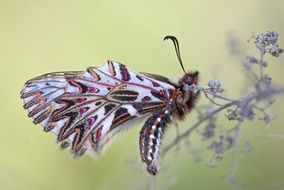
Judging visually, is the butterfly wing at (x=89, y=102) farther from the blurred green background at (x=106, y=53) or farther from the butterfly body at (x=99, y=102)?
the blurred green background at (x=106, y=53)

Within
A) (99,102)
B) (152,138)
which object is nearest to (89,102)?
(99,102)

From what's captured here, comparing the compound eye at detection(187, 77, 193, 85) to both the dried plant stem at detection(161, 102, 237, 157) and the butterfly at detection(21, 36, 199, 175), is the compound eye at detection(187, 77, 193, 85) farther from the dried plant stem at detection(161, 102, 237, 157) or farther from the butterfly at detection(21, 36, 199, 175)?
the dried plant stem at detection(161, 102, 237, 157)

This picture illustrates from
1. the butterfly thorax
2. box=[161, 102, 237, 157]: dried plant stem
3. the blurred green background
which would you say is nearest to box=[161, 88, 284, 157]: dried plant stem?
box=[161, 102, 237, 157]: dried plant stem

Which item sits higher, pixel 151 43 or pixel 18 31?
pixel 18 31

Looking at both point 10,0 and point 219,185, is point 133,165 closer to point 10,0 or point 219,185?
point 219,185

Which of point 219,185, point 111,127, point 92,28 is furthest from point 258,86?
point 92,28

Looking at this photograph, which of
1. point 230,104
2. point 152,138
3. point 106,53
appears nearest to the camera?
point 230,104

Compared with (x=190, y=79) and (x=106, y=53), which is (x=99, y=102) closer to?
(x=190, y=79)
